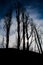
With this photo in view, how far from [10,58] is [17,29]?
11.1 metres

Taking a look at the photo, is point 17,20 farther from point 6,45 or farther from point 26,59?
point 26,59

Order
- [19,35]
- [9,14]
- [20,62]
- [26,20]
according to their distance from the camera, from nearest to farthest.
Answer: [20,62], [19,35], [26,20], [9,14]

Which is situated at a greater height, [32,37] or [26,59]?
[32,37]

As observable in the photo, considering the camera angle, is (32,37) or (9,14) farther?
(9,14)

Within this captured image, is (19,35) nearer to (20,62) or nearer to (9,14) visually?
(9,14)

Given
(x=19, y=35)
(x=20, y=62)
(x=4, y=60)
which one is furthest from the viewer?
(x=19, y=35)

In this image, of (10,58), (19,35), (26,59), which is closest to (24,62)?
(26,59)

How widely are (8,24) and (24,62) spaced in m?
13.0

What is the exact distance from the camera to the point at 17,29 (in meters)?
22.0

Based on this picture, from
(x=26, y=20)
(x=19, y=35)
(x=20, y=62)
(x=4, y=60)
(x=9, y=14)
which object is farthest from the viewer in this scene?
(x=9, y=14)

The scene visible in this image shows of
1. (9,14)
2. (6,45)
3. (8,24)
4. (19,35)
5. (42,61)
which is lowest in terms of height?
(42,61)

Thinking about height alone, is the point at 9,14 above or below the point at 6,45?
above

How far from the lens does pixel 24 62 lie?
11.9 meters

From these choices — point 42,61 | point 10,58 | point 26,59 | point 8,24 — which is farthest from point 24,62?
point 8,24
